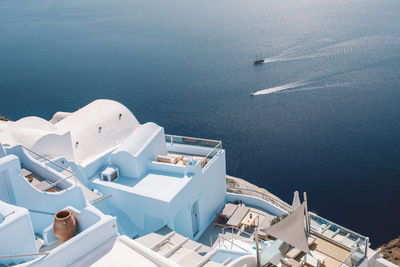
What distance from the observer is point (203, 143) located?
25875mm

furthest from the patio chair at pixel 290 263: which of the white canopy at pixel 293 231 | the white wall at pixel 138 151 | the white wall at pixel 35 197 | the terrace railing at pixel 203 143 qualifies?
the white wall at pixel 138 151

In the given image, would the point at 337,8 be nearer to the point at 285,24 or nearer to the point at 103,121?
the point at 285,24

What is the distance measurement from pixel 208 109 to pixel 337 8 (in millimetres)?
59616

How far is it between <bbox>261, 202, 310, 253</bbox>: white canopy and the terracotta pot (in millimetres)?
7395

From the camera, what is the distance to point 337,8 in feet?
312

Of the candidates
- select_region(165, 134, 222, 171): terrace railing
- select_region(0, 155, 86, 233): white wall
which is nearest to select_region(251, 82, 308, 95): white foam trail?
select_region(165, 134, 222, 171): terrace railing

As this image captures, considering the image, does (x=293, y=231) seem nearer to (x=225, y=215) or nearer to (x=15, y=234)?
(x=15, y=234)

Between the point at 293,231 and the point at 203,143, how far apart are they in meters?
11.9

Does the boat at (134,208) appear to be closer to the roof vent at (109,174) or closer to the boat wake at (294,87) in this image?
the roof vent at (109,174)

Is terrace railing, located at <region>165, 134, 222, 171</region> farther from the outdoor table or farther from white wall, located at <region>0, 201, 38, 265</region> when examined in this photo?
white wall, located at <region>0, 201, 38, 265</region>

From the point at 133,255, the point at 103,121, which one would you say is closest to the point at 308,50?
the point at 103,121

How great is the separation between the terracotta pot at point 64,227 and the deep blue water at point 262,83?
89.2 feet

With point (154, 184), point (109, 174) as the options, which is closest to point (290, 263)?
point (154, 184)

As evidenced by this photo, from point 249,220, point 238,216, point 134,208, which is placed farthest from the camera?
point 238,216
